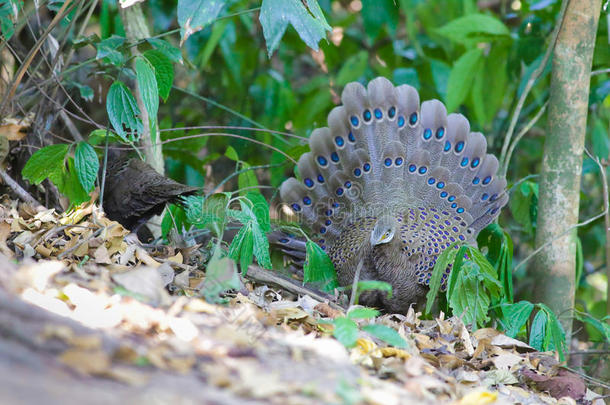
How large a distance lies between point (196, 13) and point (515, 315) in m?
1.81

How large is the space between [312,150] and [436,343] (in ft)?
5.27

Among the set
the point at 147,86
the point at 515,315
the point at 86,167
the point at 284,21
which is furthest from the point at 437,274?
the point at 86,167

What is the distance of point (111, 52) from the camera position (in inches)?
106

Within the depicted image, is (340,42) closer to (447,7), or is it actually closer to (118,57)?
(447,7)

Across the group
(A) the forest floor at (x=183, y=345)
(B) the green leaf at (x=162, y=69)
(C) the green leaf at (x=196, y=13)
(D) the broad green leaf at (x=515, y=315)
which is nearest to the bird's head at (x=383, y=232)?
(A) the forest floor at (x=183, y=345)

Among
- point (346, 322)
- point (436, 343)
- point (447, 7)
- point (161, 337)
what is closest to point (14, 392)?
point (161, 337)

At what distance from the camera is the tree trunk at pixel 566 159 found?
3.25 meters

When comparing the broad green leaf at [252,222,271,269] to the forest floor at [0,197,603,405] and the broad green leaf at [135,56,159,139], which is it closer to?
the forest floor at [0,197,603,405]

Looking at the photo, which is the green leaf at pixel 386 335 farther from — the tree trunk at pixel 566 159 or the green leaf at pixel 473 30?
the green leaf at pixel 473 30

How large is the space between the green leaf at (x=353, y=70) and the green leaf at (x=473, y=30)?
0.97 metres

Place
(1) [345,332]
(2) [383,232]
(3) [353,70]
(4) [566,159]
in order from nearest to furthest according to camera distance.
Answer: (1) [345,332] → (4) [566,159] → (2) [383,232] → (3) [353,70]

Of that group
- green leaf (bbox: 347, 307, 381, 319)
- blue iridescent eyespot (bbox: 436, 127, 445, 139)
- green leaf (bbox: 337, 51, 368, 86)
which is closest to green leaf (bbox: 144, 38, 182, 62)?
green leaf (bbox: 347, 307, 381, 319)

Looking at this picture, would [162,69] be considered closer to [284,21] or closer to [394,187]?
[284,21]

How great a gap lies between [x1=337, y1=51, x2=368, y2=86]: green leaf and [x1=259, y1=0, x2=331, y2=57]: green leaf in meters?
2.56
